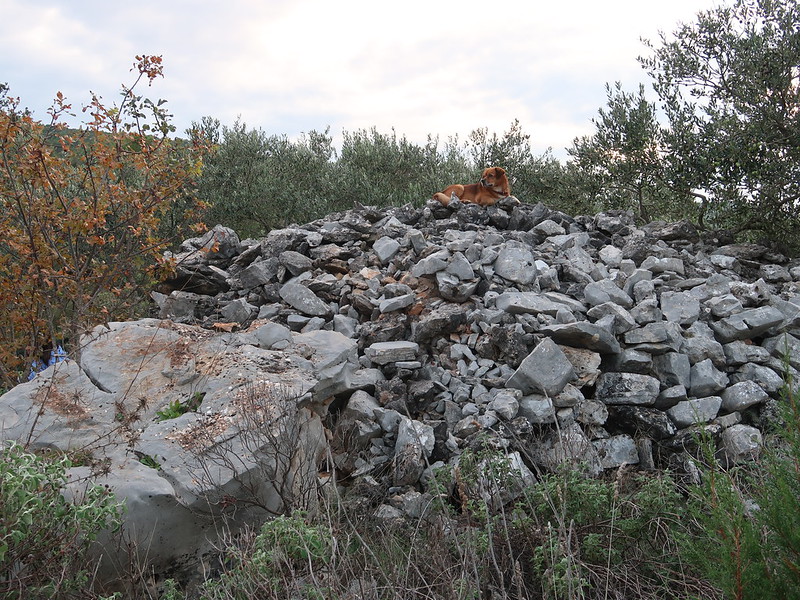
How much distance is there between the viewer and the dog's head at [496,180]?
939 cm

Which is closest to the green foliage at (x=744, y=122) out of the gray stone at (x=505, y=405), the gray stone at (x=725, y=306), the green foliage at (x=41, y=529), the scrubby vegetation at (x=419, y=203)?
the scrubby vegetation at (x=419, y=203)

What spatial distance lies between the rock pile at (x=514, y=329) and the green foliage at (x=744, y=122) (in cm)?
83

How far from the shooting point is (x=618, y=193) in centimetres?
1123

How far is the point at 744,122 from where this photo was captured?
8.88 metres

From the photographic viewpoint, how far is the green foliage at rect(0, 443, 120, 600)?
307 cm

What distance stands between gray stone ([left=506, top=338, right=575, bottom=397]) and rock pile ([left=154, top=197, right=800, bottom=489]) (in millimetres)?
12

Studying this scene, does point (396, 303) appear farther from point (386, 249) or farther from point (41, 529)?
point (41, 529)

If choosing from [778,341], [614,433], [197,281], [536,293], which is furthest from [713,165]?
[197,281]

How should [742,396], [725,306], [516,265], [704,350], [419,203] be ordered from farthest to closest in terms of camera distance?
[419,203], [516,265], [725,306], [704,350], [742,396]

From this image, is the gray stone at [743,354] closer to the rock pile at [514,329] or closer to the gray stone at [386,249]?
the rock pile at [514,329]

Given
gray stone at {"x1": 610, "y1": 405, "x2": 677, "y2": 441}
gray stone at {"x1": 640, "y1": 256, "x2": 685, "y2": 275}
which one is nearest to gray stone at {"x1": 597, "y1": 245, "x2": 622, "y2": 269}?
gray stone at {"x1": 640, "y1": 256, "x2": 685, "y2": 275}

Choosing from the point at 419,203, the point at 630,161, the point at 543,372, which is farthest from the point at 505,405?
the point at 419,203

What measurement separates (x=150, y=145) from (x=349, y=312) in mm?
2872

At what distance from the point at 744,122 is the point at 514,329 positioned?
5.25 m
